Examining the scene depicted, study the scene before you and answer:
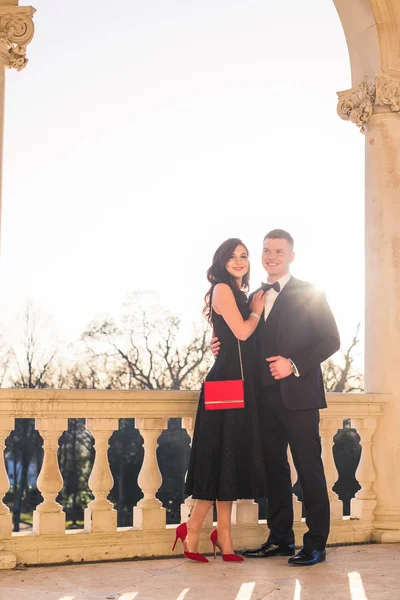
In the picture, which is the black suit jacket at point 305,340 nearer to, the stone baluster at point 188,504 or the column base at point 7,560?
the stone baluster at point 188,504

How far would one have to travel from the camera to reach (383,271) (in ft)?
36.7

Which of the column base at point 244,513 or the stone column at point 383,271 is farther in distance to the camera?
the stone column at point 383,271

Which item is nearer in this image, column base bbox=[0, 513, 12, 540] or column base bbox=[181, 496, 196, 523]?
column base bbox=[0, 513, 12, 540]

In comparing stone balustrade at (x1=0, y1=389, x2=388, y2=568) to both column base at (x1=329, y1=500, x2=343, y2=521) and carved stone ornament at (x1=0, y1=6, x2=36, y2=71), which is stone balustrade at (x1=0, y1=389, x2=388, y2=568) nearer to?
column base at (x1=329, y1=500, x2=343, y2=521)

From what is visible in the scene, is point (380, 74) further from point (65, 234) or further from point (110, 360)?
point (65, 234)

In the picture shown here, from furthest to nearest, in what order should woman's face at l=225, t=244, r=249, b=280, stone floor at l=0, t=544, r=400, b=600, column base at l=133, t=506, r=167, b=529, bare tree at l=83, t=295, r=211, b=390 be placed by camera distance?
bare tree at l=83, t=295, r=211, b=390 → column base at l=133, t=506, r=167, b=529 → woman's face at l=225, t=244, r=249, b=280 → stone floor at l=0, t=544, r=400, b=600

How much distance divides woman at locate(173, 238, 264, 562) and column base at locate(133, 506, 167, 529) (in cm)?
51

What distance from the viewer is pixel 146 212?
7181 centimetres

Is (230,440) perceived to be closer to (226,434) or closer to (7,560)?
(226,434)

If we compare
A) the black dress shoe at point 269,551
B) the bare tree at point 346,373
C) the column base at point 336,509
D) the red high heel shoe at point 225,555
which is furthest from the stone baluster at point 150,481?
the bare tree at point 346,373

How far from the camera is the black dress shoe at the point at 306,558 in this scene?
8789mm

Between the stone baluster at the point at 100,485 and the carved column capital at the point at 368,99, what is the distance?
5.00m

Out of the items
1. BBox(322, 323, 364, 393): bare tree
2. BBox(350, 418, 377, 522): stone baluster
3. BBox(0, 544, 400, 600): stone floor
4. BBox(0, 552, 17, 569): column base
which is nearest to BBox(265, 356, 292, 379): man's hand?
BBox(0, 544, 400, 600): stone floor

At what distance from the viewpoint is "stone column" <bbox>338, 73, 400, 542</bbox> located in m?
10.9
